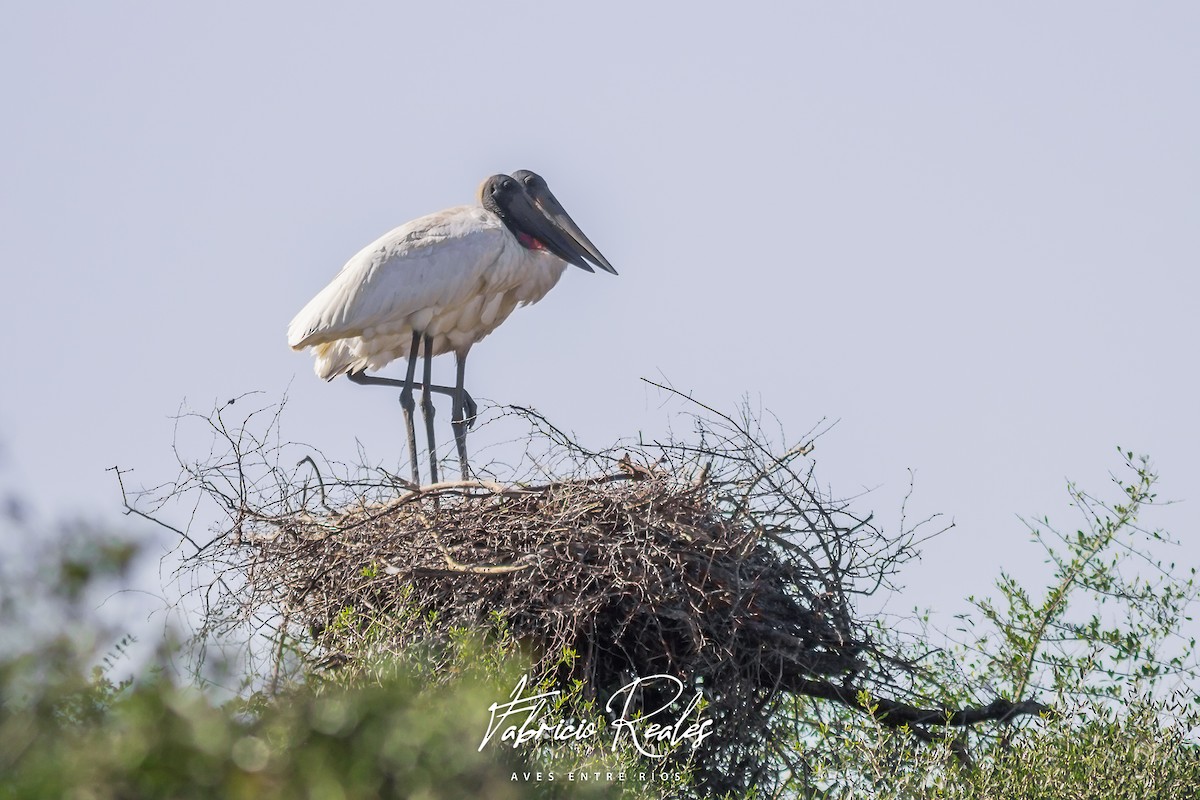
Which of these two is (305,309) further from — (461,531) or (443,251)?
(461,531)

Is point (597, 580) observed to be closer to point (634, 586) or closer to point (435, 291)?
point (634, 586)

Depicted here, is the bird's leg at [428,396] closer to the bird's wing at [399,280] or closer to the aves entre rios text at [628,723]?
the bird's wing at [399,280]

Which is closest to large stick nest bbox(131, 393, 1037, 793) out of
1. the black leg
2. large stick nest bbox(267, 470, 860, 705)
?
large stick nest bbox(267, 470, 860, 705)

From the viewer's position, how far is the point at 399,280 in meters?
9.88

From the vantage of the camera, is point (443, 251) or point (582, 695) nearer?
point (582, 695)

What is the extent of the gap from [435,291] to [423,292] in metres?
0.07

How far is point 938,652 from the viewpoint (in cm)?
704

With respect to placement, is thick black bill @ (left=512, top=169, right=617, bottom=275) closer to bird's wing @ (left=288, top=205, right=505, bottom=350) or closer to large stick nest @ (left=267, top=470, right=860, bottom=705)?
bird's wing @ (left=288, top=205, right=505, bottom=350)

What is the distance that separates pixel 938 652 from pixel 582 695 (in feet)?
4.88

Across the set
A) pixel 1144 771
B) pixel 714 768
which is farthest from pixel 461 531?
pixel 1144 771

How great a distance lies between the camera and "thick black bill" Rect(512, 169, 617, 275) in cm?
1110

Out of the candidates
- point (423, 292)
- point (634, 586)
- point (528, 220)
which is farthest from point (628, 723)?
point (528, 220)

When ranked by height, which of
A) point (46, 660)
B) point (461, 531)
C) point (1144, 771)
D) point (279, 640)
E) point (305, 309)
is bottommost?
point (46, 660)

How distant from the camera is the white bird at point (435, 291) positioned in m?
9.86
